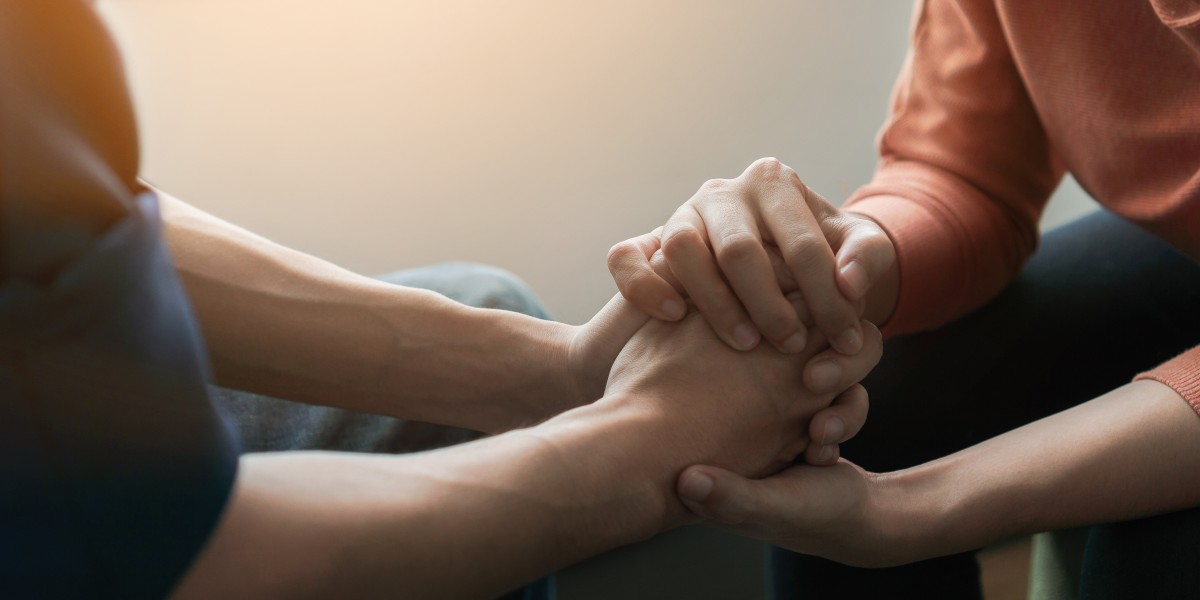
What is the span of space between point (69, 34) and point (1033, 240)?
93 cm

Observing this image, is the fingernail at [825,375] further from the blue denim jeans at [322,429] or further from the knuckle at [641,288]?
the blue denim jeans at [322,429]

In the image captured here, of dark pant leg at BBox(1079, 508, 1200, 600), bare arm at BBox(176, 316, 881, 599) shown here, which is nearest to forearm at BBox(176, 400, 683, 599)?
bare arm at BBox(176, 316, 881, 599)

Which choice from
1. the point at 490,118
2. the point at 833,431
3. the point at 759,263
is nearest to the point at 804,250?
the point at 759,263

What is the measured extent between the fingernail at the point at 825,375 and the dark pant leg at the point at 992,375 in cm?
19

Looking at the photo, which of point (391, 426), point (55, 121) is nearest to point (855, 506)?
point (391, 426)

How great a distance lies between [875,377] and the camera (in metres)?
0.93

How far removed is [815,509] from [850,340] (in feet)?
0.51

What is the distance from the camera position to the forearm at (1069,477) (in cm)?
67

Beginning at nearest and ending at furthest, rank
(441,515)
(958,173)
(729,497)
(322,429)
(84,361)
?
(84,361) < (441,515) < (729,497) < (322,429) < (958,173)

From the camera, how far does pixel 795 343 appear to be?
0.75 meters

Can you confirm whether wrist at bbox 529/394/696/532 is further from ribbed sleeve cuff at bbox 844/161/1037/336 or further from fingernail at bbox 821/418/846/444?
ribbed sleeve cuff at bbox 844/161/1037/336

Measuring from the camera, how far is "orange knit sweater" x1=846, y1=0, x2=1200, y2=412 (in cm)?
81

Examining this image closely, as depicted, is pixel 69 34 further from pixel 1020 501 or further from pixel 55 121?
pixel 1020 501

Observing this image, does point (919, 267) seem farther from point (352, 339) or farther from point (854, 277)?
point (352, 339)
